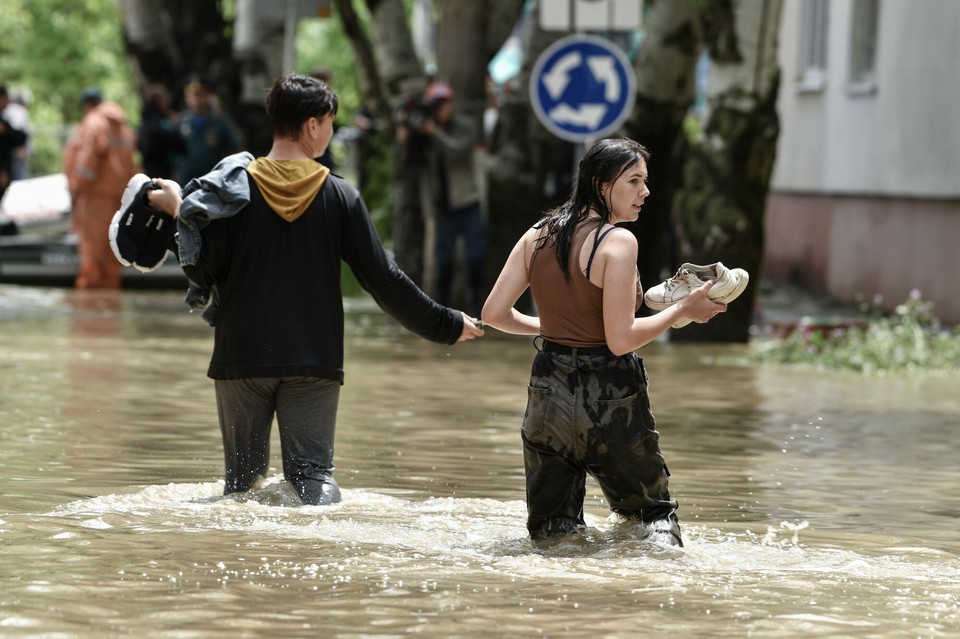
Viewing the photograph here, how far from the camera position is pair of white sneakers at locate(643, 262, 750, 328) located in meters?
6.68

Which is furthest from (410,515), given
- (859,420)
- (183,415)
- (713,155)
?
(713,155)

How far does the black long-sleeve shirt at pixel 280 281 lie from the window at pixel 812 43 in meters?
20.3

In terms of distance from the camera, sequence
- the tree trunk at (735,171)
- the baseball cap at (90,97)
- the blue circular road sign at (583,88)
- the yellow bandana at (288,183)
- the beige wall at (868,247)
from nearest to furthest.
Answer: the yellow bandana at (288,183) → the blue circular road sign at (583,88) → the tree trunk at (735,171) → the beige wall at (868,247) → the baseball cap at (90,97)

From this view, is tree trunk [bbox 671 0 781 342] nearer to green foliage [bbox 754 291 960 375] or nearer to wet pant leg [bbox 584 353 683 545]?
green foliage [bbox 754 291 960 375]

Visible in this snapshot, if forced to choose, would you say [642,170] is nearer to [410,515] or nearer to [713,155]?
[410,515]

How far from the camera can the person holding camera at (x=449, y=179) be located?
1969 cm

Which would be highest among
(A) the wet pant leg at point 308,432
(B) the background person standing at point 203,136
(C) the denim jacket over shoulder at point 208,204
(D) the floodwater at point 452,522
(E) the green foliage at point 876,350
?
(C) the denim jacket over shoulder at point 208,204

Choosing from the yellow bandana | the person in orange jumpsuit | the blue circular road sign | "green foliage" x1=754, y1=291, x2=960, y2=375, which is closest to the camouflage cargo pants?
the yellow bandana

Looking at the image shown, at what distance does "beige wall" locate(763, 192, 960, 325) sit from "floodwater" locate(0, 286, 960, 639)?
7.31 meters

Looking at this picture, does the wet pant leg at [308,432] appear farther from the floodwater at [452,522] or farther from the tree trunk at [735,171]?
the tree trunk at [735,171]

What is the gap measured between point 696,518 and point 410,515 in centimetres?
118

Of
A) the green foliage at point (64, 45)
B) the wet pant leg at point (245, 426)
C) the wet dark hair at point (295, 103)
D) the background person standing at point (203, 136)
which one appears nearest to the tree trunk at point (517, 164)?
the background person standing at point (203, 136)

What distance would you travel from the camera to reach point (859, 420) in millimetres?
12445

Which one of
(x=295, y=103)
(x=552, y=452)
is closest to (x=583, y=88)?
(x=295, y=103)
